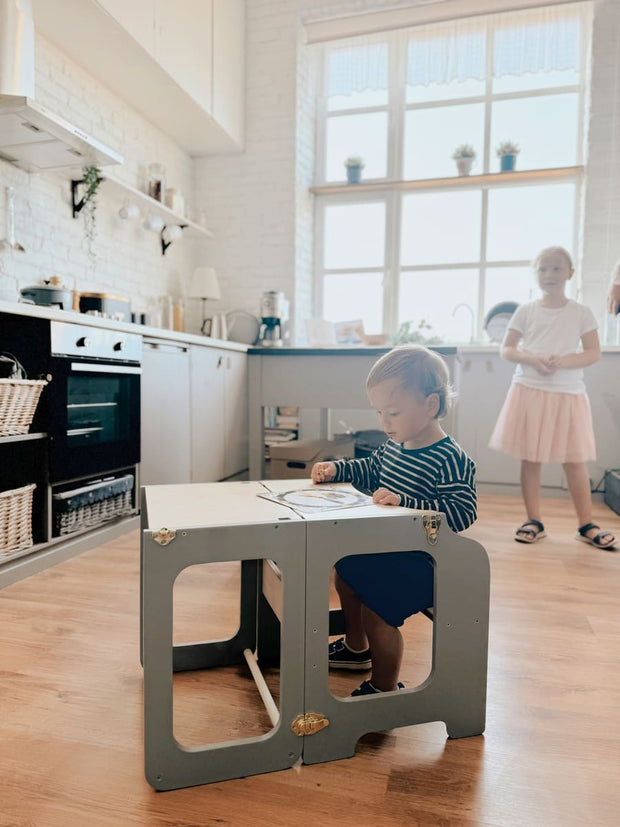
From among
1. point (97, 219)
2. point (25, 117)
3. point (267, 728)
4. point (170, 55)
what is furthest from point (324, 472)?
point (170, 55)

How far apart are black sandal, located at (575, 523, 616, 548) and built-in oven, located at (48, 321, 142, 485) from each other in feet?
6.23

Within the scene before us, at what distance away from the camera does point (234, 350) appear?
341 centimetres

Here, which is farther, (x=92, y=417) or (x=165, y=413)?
(x=165, y=413)

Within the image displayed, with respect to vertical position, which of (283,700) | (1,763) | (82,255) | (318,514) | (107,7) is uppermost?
(107,7)

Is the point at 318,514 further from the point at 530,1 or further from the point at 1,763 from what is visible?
the point at 530,1

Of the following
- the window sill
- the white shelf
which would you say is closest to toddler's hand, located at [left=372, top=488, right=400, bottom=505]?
the white shelf

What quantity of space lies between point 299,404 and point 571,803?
7.37ft

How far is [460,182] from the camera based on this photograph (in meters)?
4.10

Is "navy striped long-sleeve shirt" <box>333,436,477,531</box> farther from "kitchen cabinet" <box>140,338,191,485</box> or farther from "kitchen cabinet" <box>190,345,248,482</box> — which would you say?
"kitchen cabinet" <box>190,345,248,482</box>

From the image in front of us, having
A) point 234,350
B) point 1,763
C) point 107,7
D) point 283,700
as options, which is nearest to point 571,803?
point 283,700

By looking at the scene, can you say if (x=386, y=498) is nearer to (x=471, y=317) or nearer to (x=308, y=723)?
(x=308, y=723)

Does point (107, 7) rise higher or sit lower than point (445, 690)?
higher

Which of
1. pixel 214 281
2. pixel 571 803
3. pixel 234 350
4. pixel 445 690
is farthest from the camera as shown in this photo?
pixel 214 281

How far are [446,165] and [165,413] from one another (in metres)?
2.76
